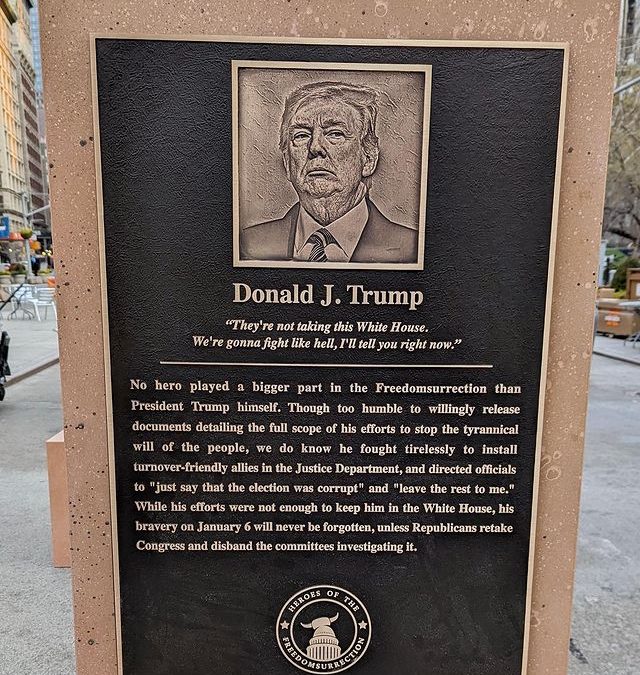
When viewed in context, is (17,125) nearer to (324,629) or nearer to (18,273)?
(18,273)

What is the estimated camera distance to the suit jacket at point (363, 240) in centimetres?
211

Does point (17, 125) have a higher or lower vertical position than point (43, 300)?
higher

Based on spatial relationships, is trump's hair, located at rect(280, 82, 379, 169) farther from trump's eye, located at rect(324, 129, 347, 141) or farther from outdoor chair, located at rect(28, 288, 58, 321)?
outdoor chair, located at rect(28, 288, 58, 321)

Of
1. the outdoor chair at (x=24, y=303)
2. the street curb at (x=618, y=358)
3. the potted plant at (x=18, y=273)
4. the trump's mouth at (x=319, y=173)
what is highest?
the trump's mouth at (x=319, y=173)

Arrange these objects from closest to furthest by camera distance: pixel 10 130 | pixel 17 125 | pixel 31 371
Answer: pixel 31 371 < pixel 10 130 < pixel 17 125

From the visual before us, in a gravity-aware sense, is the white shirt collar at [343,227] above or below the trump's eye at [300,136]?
below

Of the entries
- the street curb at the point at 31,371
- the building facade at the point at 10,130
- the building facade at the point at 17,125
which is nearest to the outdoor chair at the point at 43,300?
the street curb at the point at 31,371

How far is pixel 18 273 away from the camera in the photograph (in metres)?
40.5

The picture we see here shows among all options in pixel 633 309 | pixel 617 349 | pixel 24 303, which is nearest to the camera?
pixel 617 349

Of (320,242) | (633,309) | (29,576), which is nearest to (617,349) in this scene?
(633,309)

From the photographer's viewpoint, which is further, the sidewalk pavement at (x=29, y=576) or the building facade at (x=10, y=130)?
the building facade at (x=10, y=130)

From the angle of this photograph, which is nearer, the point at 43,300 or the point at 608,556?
the point at 608,556

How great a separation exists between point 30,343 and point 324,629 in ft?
49.4

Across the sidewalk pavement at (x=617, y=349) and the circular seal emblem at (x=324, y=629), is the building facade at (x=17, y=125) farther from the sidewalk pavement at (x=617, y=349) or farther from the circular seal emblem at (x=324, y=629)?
the circular seal emblem at (x=324, y=629)
